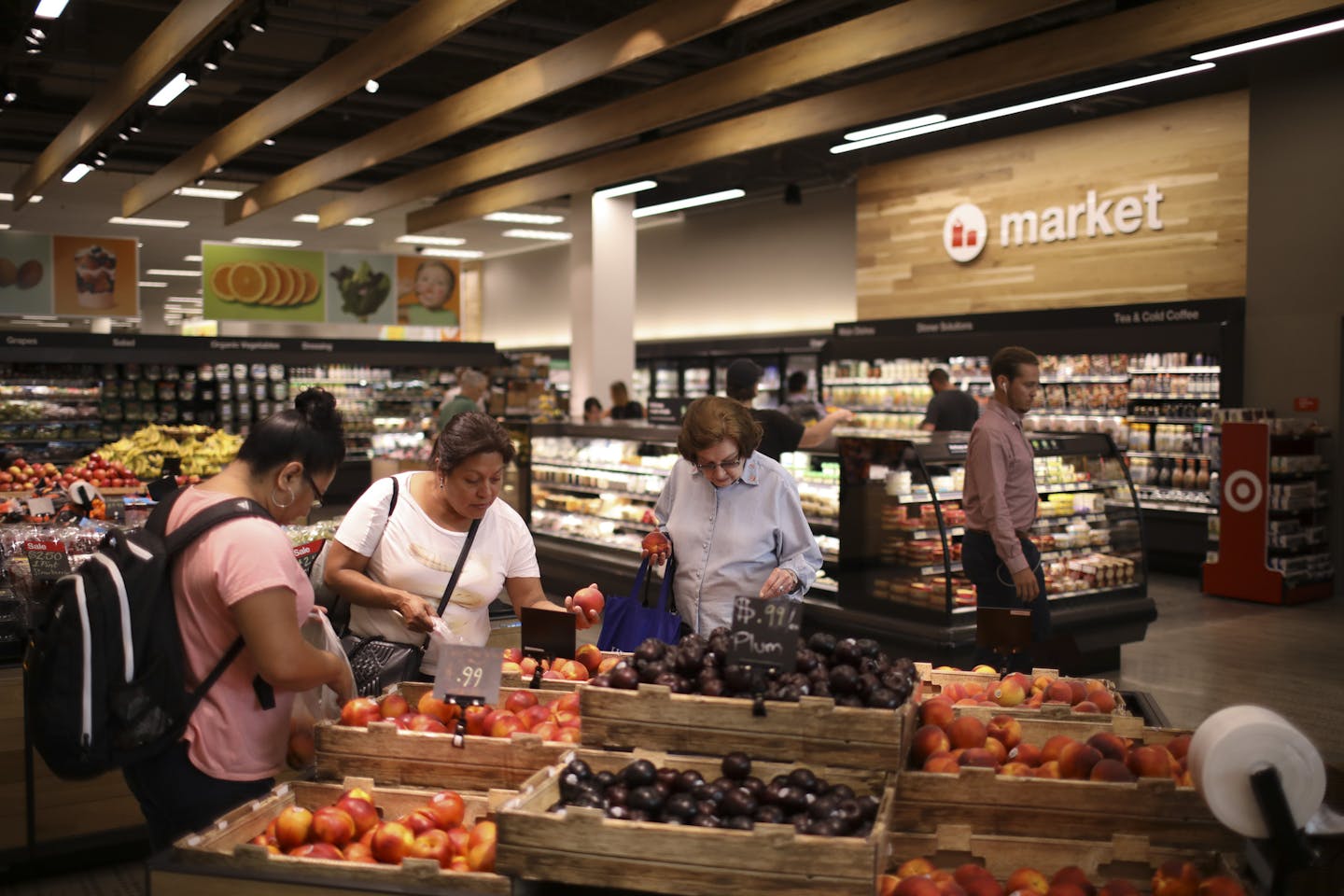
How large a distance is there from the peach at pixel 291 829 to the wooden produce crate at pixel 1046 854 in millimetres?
1129

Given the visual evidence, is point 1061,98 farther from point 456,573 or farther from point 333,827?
point 333,827

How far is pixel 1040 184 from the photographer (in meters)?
11.6

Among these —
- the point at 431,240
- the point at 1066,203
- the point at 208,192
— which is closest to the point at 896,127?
the point at 1066,203

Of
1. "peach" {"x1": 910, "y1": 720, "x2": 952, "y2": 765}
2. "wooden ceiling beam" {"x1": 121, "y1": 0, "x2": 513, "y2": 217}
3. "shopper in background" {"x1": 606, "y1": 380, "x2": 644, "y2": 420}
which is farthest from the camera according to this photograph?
"shopper in background" {"x1": 606, "y1": 380, "x2": 644, "y2": 420}

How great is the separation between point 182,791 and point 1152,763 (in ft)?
6.60

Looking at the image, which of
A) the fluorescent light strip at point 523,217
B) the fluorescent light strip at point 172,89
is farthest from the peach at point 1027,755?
the fluorescent light strip at point 523,217

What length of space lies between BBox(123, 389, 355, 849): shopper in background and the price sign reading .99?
232 mm

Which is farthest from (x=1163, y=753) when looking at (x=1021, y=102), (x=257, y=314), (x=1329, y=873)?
(x=257, y=314)

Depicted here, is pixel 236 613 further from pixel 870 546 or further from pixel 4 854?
pixel 870 546

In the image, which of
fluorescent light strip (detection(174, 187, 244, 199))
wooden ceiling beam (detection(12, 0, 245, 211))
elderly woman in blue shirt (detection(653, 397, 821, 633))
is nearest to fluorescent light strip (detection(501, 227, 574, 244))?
fluorescent light strip (detection(174, 187, 244, 199))

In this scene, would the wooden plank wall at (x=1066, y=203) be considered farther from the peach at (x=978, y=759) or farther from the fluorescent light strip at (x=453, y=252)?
the fluorescent light strip at (x=453, y=252)

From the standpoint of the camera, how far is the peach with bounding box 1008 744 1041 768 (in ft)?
7.95

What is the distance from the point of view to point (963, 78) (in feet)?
26.2

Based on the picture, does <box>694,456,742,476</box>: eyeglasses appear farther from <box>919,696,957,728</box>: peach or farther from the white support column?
the white support column
